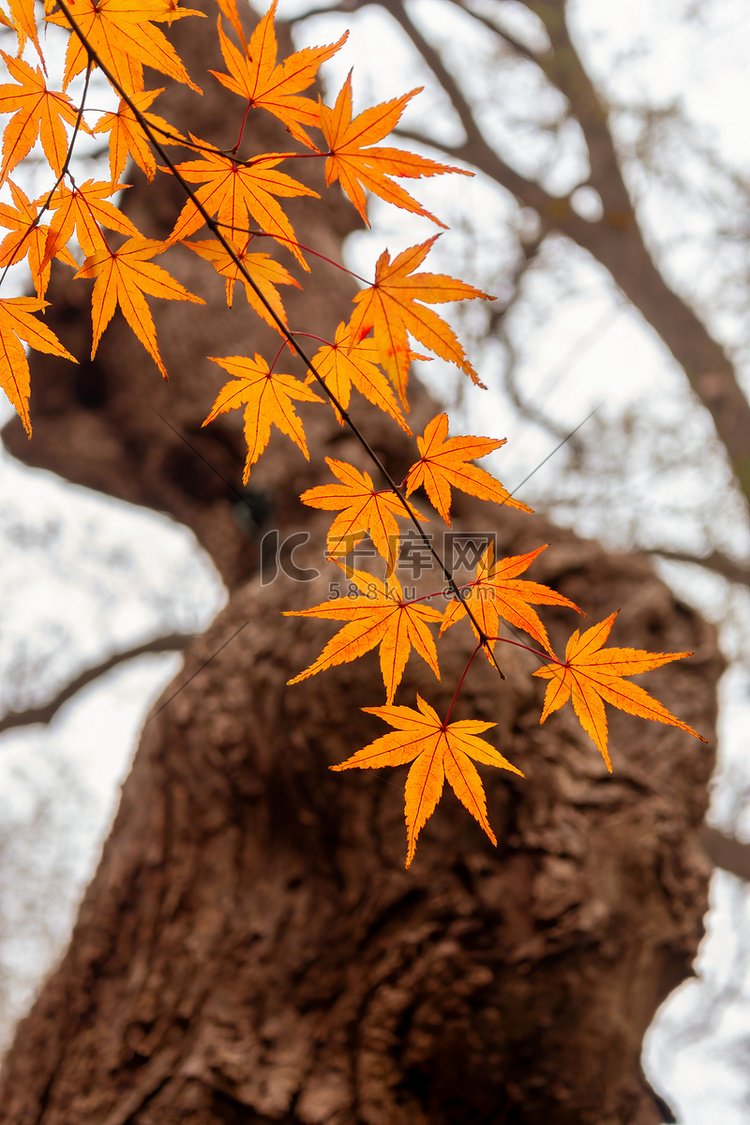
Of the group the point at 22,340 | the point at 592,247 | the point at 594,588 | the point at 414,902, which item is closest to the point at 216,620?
the point at 414,902

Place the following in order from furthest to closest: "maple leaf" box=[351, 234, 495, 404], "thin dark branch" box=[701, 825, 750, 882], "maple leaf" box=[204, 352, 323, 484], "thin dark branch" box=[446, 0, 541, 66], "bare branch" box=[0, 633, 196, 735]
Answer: "bare branch" box=[0, 633, 196, 735] < "thin dark branch" box=[446, 0, 541, 66] < "thin dark branch" box=[701, 825, 750, 882] < "maple leaf" box=[204, 352, 323, 484] < "maple leaf" box=[351, 234, 495, 404]

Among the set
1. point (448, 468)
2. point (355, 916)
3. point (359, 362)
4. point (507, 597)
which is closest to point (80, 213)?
point (359, 362)

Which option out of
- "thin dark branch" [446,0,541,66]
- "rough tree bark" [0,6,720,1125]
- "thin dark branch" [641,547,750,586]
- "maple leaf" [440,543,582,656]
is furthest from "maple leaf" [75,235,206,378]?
"thin dark branch" [446,0,541,66]

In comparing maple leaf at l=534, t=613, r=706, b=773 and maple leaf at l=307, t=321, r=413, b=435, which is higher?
maple leaf at l=307, t=321, r=413, b=435

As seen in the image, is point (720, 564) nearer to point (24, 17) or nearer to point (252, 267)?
point (252, 267)

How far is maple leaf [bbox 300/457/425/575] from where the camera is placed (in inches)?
21.0

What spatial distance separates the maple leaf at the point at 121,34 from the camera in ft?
1.62

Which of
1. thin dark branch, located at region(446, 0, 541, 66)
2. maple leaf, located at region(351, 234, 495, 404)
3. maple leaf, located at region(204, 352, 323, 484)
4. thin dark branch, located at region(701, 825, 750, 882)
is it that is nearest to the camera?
maple leaf, located at region(351, 234, 495, 404)

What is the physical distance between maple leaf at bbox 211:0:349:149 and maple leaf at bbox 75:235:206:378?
141 mm

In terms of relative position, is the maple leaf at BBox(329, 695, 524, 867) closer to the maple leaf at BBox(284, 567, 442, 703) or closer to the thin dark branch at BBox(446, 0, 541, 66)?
the maple leaf at BBox(284, 567, 442, 703)

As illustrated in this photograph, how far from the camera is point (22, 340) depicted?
0.56 metres

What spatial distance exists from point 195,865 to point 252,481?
101 cm

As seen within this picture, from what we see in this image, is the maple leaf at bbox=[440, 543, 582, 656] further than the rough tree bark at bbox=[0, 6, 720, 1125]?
No

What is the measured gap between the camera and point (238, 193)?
53 cm
